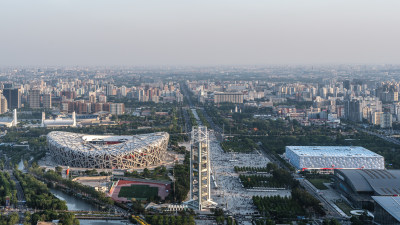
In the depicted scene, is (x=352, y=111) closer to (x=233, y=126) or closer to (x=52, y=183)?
(x=233, y=126)

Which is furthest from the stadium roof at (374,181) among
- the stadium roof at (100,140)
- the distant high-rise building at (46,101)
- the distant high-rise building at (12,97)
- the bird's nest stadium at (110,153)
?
the distant high-rise building at (12,97)

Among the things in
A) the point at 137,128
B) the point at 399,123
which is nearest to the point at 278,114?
the point at 399,123

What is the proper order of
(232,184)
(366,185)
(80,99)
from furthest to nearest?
(80,99)
(232,184)
(366,185)

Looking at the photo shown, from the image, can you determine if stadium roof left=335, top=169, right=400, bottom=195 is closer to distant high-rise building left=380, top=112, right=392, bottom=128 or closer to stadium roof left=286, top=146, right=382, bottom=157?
stadium roof left=286, top=146, right=382, bottom=157

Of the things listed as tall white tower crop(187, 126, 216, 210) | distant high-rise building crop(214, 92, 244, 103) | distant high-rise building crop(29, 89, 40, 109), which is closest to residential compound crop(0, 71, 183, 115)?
distant high-rise building crop(29, 89, 40, 109)

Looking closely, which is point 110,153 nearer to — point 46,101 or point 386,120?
point 386,120

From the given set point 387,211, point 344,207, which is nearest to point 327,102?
point 344,207
